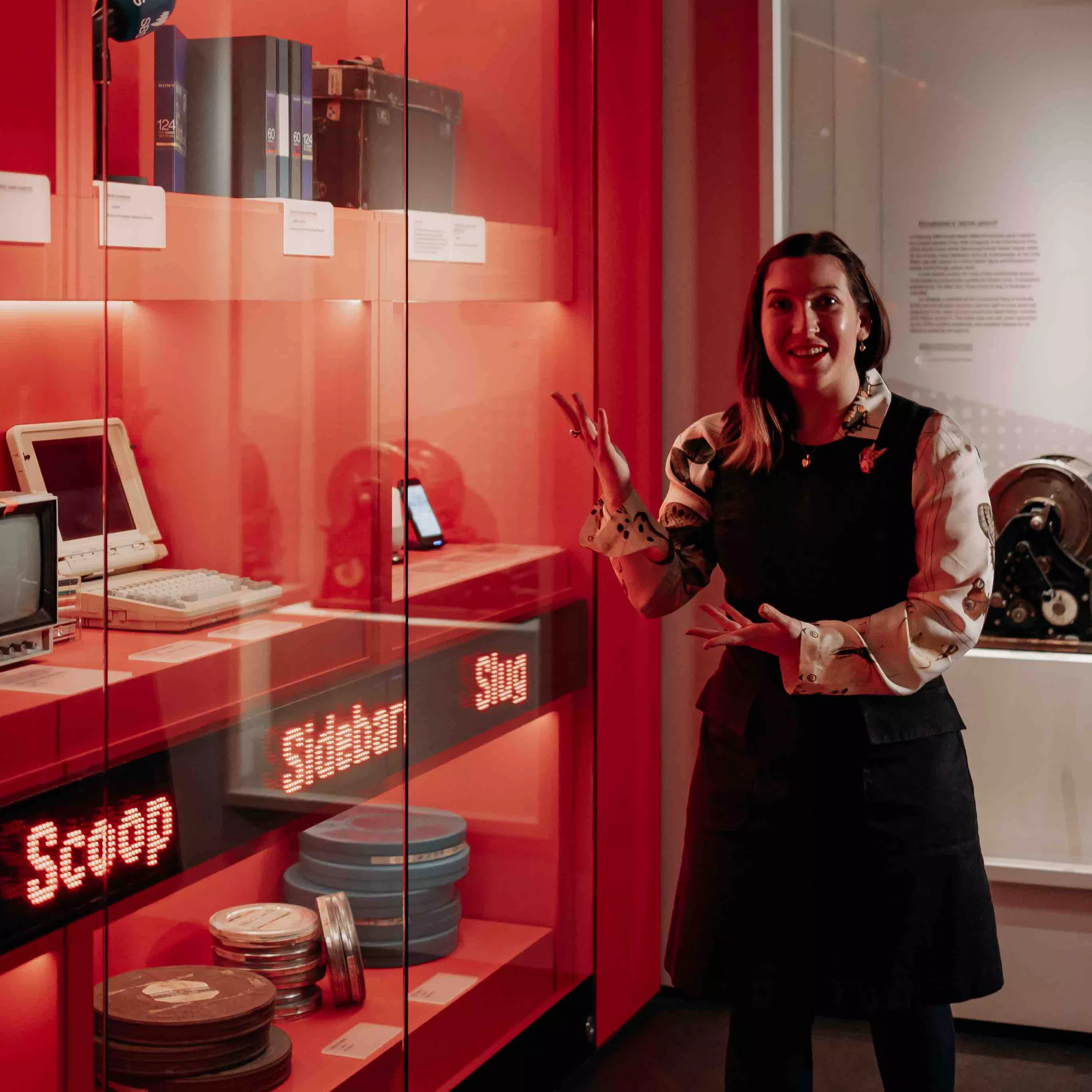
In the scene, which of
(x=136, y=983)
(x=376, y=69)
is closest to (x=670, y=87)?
(x=376, y=69)

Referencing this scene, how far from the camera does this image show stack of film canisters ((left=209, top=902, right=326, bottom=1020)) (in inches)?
83.1

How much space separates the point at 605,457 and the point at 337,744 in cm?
64

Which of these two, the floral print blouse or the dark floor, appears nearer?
the floral print blouse

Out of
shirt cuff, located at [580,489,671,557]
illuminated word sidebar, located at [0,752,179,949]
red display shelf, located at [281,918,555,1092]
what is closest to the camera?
illuminated word sidebar, located at [0,752,179,949]

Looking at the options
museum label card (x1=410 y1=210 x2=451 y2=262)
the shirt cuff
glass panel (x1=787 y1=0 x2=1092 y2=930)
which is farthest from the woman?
glass panel (x1=787 y1=0 x2=1092 y2=930)

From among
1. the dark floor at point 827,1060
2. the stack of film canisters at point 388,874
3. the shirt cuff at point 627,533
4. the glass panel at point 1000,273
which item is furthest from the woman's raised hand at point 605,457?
the dark floor at point 827,1060

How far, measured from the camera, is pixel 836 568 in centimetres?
220

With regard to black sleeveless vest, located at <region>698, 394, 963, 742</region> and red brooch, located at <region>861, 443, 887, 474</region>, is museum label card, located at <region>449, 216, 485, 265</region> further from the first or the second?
red brooch, located at <region>861, 443, 887, 474</region>

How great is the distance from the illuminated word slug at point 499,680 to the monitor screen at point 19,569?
107cm

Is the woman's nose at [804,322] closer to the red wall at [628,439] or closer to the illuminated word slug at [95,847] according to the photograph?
the red wall at [628,439]

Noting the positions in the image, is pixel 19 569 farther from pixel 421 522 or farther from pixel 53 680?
pixel 421 522

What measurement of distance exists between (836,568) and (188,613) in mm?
985

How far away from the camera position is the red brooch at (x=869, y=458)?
7.22ft

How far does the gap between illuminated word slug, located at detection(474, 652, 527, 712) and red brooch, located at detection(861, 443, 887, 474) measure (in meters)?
0.89
